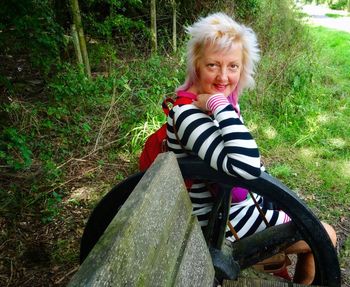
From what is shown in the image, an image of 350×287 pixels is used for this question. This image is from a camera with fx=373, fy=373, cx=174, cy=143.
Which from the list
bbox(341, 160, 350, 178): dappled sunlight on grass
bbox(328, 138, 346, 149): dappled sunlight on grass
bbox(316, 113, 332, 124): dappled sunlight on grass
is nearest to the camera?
bbox(341, 160, 350, 178): dappled sunlight on grass

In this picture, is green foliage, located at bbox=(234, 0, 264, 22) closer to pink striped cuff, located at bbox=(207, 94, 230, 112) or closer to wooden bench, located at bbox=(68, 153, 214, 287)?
pink striped cuff, located at bbox=(207, 94, 230, 112)

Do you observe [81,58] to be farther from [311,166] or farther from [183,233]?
[183,233]

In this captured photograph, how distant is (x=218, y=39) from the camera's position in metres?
1.77

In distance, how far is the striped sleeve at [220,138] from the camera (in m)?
1.41

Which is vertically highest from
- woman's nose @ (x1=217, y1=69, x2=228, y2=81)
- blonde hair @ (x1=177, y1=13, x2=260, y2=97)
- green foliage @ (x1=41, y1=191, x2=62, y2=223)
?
blonde hair @ (x1=177, y1=13, x2=260, y2=97)

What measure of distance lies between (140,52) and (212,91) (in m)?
4.88

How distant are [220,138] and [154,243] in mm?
618

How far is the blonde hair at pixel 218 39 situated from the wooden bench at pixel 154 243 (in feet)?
2.47

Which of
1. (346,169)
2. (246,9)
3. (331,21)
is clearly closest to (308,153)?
(346,169)

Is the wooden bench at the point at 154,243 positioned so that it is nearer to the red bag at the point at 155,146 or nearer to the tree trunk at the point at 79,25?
the red bag at the point at 155,146

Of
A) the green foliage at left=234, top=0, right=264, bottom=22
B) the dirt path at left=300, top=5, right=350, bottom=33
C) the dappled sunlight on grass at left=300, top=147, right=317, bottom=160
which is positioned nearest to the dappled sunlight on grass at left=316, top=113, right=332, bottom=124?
the dappled sunlight on grass at left=300, top=147, right=317, bottom=160

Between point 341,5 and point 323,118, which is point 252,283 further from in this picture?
point 341,5

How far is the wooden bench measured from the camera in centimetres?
81

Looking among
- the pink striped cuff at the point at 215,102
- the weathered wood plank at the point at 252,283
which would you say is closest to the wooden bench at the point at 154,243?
the weathered wood plank at the point at 252,283
